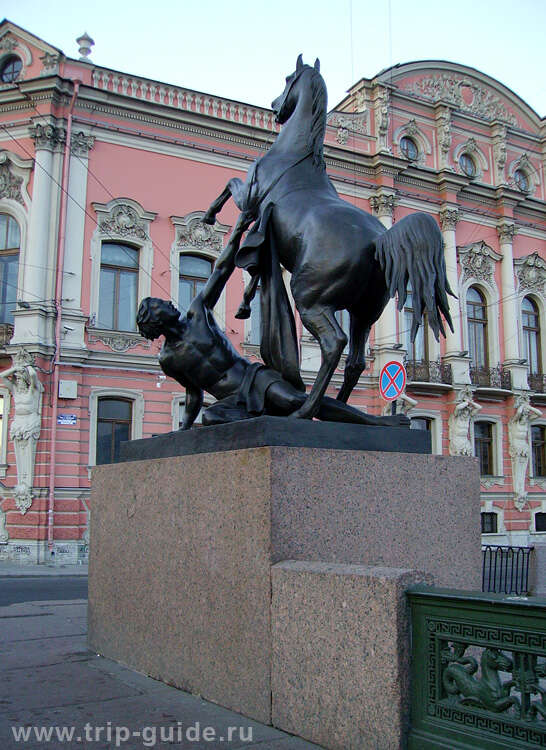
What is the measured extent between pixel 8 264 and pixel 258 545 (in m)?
17.1

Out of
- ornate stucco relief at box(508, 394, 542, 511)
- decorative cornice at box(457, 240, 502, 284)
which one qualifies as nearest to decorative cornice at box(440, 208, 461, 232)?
decorative cornice at box(457, 240, 502, 284)

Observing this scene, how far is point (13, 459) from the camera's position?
1750cm

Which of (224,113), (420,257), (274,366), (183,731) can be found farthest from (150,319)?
(224,113)

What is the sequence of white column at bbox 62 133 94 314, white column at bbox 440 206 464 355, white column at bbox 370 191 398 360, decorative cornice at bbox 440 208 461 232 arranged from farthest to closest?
decorative cornice at bbox 440 208 461 232 → white column at bbox 440 206 464 355 → white column at bbox 370 191 398 360 → white column at bbox 62 133 94 314

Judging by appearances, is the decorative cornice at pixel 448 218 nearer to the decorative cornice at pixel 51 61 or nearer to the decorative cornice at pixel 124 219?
the decorative cornice at pixel 124 219

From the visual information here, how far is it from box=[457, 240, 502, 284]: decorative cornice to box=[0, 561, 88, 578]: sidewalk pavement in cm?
1650

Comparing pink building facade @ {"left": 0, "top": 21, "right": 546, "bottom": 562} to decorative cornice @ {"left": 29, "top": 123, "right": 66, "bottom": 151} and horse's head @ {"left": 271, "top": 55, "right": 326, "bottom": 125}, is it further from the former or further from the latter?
horse's head @ {"left": 271, "top": 55, "right": 326, "bottom": 125}

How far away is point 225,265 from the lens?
493cm

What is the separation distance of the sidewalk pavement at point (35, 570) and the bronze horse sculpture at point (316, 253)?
38.8 ft

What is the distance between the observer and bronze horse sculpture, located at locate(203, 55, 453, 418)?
409 centimetres

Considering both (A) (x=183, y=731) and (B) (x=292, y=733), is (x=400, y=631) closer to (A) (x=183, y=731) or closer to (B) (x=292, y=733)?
(B) (x=292, y=733)

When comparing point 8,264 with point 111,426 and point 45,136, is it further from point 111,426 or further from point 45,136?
point 111,426

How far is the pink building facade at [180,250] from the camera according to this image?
Answer: 17.8 meters

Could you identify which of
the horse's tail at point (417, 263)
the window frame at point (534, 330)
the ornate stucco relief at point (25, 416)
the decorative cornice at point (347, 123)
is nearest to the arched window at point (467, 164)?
the decorative cornice at point (347, 123)
